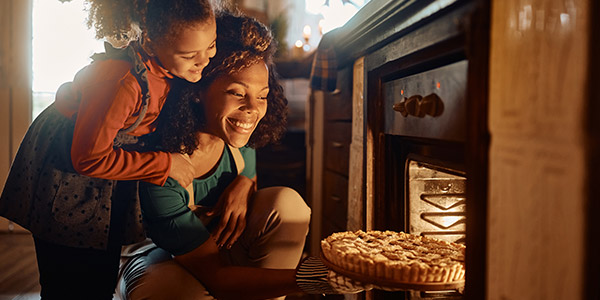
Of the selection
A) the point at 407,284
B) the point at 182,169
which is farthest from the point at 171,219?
the point at 407,284

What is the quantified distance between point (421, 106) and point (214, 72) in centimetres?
57

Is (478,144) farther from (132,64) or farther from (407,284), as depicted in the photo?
(132,64)

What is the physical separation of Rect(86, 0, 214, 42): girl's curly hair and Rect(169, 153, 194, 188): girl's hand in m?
0.32

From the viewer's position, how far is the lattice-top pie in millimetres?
904

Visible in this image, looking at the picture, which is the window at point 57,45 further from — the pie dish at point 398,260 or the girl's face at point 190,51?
the pie dish at point 398,260

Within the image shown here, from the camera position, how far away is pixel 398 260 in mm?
971

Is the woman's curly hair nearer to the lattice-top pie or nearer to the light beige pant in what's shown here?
the light beige pant

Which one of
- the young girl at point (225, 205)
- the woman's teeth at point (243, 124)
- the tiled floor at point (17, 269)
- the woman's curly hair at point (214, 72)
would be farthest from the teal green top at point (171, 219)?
the tiled floor at point (17, 269)

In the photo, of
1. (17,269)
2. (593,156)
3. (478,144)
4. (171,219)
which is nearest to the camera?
(593,156)

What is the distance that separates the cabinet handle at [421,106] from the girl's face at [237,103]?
0.41m

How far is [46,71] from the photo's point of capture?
1451mm

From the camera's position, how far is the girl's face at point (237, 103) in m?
1.23

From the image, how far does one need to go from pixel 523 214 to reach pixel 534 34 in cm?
27

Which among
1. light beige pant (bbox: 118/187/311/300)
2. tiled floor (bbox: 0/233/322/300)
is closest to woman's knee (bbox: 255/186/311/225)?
light beige pant (bbox: 118/187/311/300)
